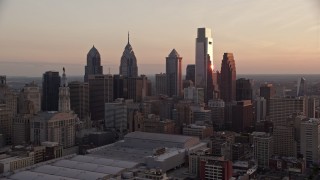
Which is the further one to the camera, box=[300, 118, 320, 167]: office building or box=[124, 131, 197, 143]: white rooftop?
box=[124, 131, 197, 143]: white rooftop

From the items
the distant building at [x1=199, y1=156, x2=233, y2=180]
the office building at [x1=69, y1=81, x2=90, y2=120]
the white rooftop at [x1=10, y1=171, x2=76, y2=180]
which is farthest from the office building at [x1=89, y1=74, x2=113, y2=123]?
the distant building at [x1=199, y1=156, x2=233, y2=180]

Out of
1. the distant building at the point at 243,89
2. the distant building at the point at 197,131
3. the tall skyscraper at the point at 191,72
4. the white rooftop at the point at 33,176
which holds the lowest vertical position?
the white rooftop at the point at 33,176

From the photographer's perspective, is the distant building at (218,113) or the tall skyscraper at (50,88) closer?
the distant building at (218,113)

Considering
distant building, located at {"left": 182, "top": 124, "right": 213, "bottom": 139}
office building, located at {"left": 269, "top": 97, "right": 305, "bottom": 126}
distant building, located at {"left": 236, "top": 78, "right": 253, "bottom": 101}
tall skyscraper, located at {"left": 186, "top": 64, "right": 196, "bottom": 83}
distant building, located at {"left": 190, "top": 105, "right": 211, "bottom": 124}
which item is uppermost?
tall skyscraper, located at {"left": 186, "top": 64, "right": 196, "bottom": 83}

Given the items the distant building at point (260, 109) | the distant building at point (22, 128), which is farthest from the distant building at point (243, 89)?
the distant building at point (22, 128)

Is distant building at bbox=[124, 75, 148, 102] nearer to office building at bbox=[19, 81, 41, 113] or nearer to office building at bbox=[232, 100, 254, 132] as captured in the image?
office building at bbox=[19, 81, 41, 113]

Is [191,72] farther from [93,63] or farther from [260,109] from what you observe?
[260,109]

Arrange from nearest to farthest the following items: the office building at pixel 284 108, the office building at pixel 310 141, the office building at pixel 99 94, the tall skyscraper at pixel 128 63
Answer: the office building at pixel 310 141 → the office building at pixel 284 108 → the office building at pixel 99 94 → the tall skyscraper at pixel 128 63

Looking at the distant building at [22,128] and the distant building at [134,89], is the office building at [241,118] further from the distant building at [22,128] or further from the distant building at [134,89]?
the distant building at [22,128]
